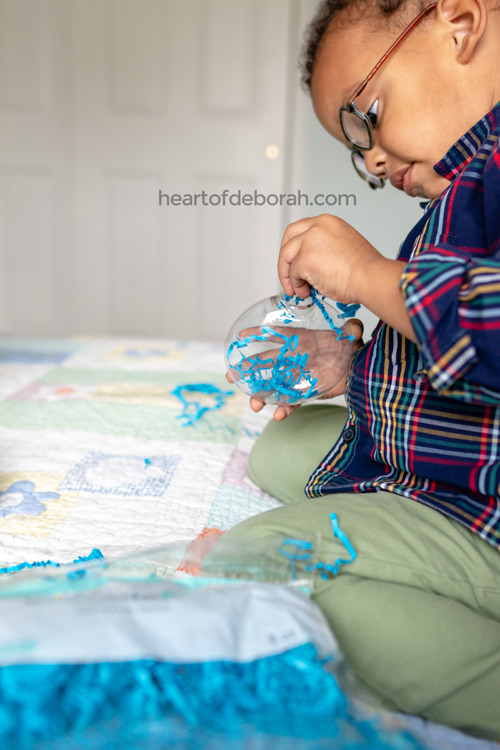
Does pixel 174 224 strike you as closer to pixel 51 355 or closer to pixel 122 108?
pixel 122 108

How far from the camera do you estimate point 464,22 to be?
743 mm

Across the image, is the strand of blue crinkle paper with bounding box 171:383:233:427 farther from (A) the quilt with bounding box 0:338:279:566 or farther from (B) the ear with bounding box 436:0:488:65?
(B) the ear with bounding box 436:0:488:65

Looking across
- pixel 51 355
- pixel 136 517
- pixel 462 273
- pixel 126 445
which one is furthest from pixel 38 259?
pixel 462 273

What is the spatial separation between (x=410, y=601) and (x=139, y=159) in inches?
101

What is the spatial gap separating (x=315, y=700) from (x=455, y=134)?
0.65 m

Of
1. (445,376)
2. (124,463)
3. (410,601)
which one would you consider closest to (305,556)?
(410,601)

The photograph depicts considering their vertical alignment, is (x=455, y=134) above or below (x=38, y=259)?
above

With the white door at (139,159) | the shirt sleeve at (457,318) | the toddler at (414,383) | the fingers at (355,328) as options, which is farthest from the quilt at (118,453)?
the white door at (139,159)

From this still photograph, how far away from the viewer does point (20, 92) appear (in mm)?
2732

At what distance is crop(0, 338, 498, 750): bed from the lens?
27.0 inches

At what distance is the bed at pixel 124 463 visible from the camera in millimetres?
686

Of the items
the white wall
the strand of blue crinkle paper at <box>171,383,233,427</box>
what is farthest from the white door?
the strand of blue crinkle paper at <box>171,383,233,427</box>

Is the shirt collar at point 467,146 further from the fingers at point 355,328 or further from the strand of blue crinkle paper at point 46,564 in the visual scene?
the strand of blue crinkle paper at point 46,564

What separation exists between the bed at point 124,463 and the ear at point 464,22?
60 cm
